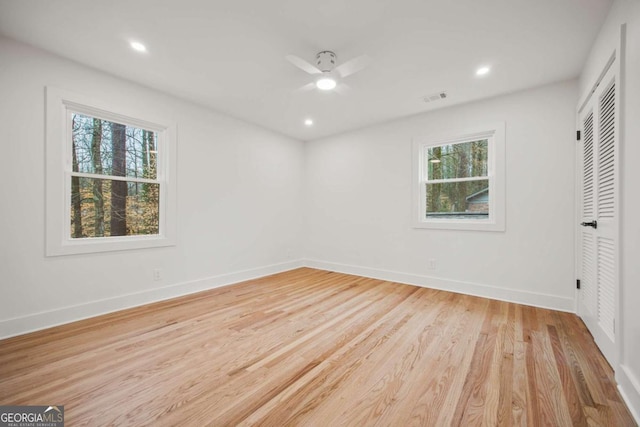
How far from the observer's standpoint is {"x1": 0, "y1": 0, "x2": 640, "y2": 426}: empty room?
162 centimetres

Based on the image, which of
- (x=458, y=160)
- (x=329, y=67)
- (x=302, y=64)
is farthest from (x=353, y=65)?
(x=458, y=160)

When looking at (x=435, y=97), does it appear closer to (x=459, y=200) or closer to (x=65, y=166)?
(x=459, y=200)

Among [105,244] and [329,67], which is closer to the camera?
[329,67]

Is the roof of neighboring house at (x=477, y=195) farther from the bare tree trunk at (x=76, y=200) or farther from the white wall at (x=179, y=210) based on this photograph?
the bare tree trunk at (x=76, y=200)

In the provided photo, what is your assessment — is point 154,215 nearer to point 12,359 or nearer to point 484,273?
point 12,359

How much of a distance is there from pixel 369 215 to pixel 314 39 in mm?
2893

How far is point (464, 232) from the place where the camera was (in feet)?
11.9

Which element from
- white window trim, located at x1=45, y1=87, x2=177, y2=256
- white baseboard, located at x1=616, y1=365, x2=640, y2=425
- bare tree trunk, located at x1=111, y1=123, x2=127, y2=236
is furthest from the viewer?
bare tree trunk, located at x1=111, y1=123, x2=127, y2=236

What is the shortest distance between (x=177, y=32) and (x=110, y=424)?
2.78m

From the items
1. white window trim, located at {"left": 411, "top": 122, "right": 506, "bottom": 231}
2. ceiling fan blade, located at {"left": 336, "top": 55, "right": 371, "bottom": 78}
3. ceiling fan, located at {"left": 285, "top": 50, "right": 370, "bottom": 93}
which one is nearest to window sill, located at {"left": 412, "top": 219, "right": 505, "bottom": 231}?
white window trim, located at {"left": 411, "top": 122, "right": 506, "bottom": 231}

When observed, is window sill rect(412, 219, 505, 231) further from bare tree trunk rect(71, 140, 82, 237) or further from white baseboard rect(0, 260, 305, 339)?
bare tree trunk rect(71, 140, 82, 237)

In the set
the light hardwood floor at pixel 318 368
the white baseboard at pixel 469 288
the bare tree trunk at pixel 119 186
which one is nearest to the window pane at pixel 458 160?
the white baseboard at pixel 469 288

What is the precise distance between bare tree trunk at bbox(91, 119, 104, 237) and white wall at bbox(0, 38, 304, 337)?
0.30 m

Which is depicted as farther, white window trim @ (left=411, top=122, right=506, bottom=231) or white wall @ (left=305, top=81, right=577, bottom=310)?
white window trim @ (left=411, top=122, right=506, bottom=231)
